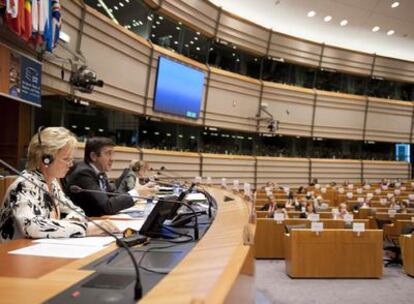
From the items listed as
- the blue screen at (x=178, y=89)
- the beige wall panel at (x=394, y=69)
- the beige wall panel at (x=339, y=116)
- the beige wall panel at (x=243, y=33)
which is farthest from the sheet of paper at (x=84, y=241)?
the beige wall panel at (x=394, y=69)

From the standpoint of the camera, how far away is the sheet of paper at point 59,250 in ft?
5.29

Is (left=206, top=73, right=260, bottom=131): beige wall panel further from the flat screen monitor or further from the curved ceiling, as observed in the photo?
the flat screen monitor

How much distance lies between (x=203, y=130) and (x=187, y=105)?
1616 mm

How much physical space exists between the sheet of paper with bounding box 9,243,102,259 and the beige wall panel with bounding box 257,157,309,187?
12.9 m

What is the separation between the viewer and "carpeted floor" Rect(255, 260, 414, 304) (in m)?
4.51

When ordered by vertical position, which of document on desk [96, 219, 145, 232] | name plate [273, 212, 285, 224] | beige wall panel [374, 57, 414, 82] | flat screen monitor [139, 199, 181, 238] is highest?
beige wall panel [374, 57, 414, 82]

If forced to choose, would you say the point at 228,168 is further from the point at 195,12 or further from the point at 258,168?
the point at 195,12

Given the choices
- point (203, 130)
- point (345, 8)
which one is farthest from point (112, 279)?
point (345, 8)

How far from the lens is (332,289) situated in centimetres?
490

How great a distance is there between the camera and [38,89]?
228 inches

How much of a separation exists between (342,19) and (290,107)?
345 cm

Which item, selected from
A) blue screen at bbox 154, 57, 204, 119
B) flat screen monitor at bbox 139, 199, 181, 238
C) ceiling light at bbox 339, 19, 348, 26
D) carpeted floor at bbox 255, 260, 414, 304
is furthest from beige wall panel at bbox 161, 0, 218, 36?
flat screen monitor at bbox 139, 199, 181, 238

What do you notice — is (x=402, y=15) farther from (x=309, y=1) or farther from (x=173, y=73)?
(x=173, y=73)

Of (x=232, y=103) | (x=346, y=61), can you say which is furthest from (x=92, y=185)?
(x=346, y=61)
